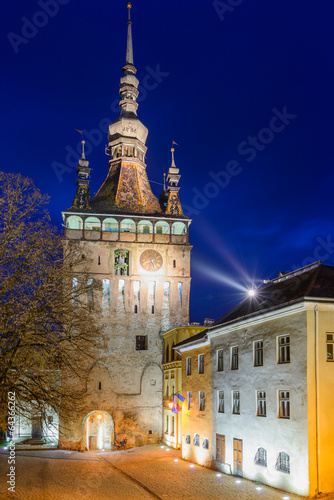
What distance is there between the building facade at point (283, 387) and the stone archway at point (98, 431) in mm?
19801

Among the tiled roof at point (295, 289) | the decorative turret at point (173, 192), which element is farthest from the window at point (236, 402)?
the decorative turret at point (173, 192)

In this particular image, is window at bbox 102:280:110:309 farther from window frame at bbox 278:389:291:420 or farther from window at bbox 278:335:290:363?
window frame at bbox 278:389:291:420

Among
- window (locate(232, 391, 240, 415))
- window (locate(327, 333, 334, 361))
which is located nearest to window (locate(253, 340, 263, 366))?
window (locate(232, 391, 240, 415))

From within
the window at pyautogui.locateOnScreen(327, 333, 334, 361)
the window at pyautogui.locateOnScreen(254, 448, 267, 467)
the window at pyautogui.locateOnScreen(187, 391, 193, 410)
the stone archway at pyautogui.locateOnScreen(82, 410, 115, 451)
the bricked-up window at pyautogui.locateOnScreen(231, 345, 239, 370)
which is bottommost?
the stone archway at pyautogui.locateOnScreen(82, 410, 115, 451)

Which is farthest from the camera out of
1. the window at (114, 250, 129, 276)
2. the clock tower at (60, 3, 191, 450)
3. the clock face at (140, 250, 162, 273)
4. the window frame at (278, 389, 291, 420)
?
the clock face at (140, 250, 162, 273)

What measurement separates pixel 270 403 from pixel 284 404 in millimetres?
1101

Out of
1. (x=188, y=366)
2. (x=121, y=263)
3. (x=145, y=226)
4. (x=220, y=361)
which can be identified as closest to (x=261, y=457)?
(x=220, y=361)

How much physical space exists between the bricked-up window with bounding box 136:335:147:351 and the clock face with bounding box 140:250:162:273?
19.3 feet

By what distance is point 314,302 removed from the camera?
19.1 m

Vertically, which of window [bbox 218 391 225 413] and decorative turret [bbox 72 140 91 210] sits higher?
decorative turret [bbox 72 140 91 210]

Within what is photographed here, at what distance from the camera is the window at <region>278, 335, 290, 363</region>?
20.7m

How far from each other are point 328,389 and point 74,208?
34.2 m

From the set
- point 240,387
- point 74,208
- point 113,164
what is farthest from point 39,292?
point 113,164

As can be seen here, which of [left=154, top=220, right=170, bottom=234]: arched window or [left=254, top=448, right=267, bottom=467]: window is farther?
[left=154, top=220, right=170, bottom=234]: arched window
